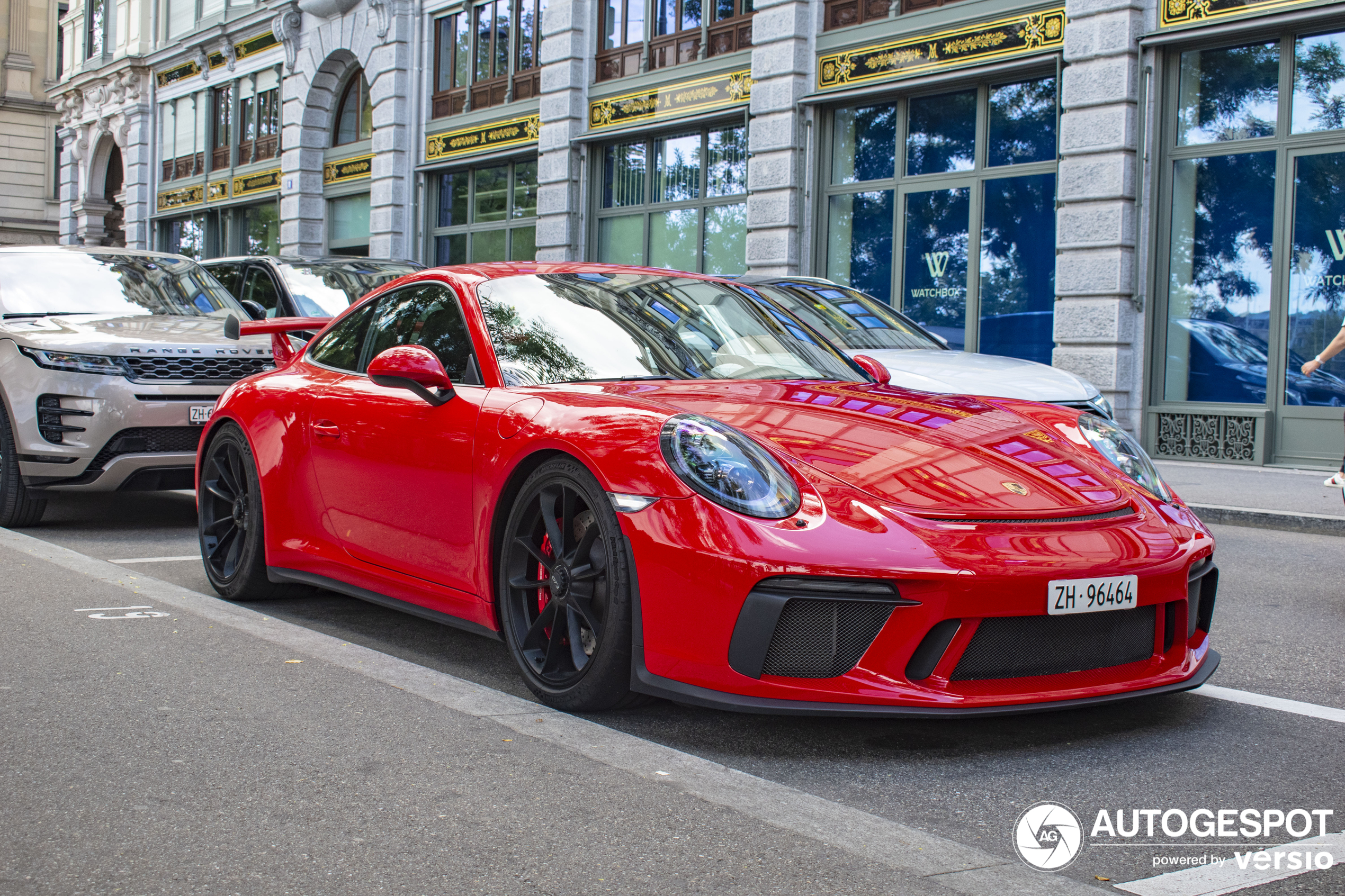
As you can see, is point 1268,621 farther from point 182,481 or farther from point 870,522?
point 182,481

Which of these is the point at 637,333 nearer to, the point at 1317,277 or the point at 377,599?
the point at 377,599

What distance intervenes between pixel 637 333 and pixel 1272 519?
251 inches

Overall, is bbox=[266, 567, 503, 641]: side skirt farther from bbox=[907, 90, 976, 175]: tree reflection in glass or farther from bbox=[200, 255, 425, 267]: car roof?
bbox=[907, 90, 976, 175]: tree reflection in glass

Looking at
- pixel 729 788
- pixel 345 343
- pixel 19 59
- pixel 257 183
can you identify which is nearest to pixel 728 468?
pixel 729 788

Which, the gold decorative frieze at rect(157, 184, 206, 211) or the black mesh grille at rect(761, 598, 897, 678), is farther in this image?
the gold decorative frieze at rect(157, 184, 206, 211)

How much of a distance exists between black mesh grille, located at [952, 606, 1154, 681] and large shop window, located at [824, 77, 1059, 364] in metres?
11.3

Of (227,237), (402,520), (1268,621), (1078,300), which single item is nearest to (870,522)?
(402,520)

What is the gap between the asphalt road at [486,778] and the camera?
8.68 ft

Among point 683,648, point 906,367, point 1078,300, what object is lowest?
point 683,648

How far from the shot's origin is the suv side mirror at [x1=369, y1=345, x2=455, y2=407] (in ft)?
13.9

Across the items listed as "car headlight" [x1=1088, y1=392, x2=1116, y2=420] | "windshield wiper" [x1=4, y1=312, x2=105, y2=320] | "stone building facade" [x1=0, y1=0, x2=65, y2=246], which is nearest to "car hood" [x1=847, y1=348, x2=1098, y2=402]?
"car headlight" [x1=1088, y1=392, x2=1116, y2=420]

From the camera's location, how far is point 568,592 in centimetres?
375

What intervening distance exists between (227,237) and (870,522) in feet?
99.5

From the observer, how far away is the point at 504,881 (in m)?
2.57
